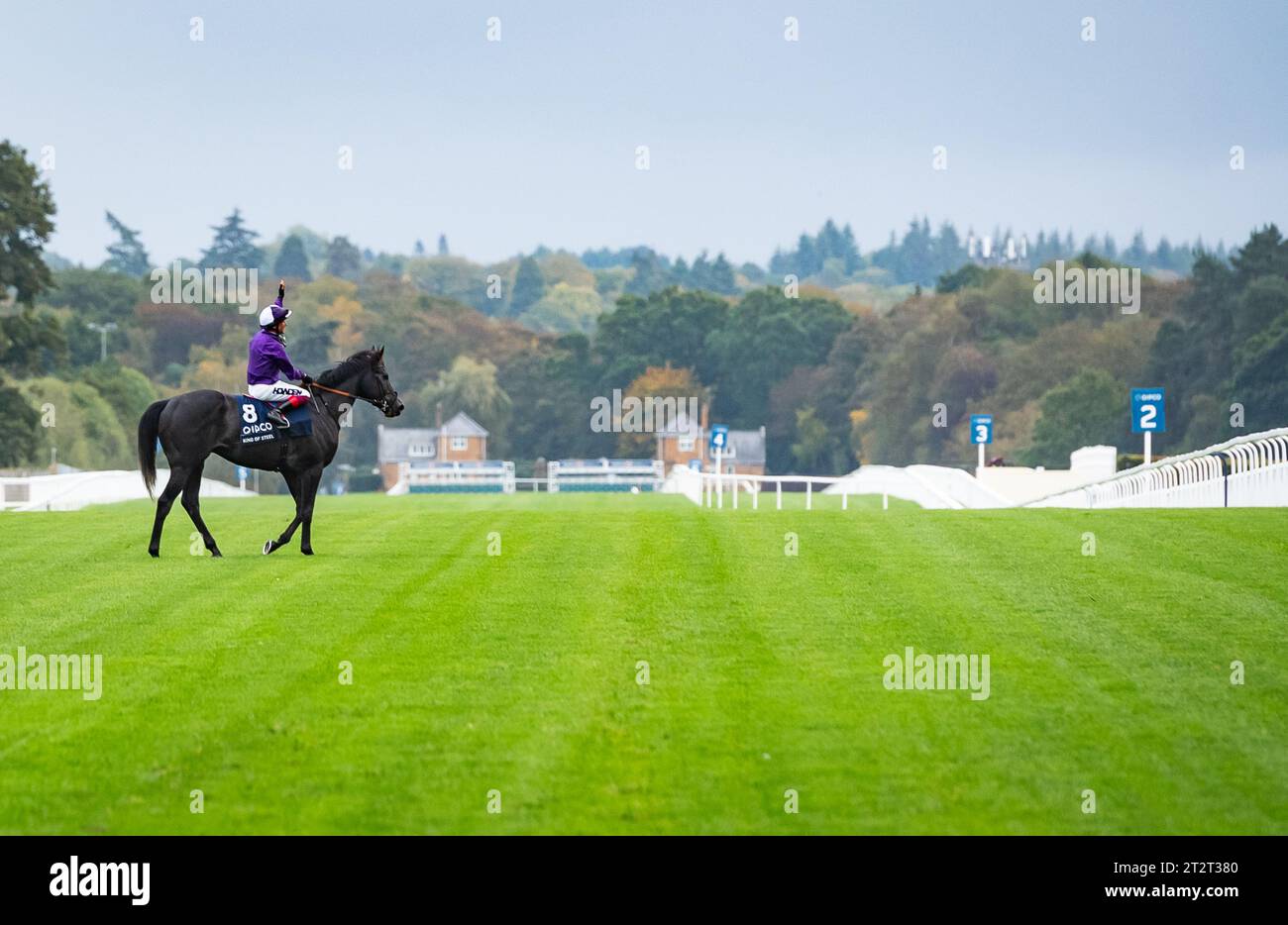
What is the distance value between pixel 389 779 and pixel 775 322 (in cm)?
12915

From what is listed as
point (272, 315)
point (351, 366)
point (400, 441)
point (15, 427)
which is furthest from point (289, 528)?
point (400, 441)

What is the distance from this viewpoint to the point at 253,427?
20.1 metres

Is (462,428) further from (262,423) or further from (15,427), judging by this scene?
(262,423)

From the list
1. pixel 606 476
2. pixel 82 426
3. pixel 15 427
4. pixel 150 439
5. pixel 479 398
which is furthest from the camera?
pixel 479 398

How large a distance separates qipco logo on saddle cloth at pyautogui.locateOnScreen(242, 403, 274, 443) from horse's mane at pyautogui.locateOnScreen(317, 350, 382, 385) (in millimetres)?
984

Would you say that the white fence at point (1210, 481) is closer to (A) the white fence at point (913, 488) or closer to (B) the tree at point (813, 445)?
(A) the white fence at point (913, 488)

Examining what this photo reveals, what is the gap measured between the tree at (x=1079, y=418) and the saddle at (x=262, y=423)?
82294 millimetres

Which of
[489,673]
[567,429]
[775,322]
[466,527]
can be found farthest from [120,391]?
[489,673]

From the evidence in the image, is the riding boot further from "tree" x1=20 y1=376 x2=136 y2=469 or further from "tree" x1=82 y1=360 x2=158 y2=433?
"tree" x1=82 y1=360 x2=158 y2=433

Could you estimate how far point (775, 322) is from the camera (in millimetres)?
138875

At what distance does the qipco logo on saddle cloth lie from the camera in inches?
790

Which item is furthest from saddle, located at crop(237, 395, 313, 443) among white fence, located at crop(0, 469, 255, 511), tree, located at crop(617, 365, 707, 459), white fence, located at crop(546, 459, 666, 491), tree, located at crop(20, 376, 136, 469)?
tree, located at crop(617, 365, 707, 459)

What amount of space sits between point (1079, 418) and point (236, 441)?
84600mm
